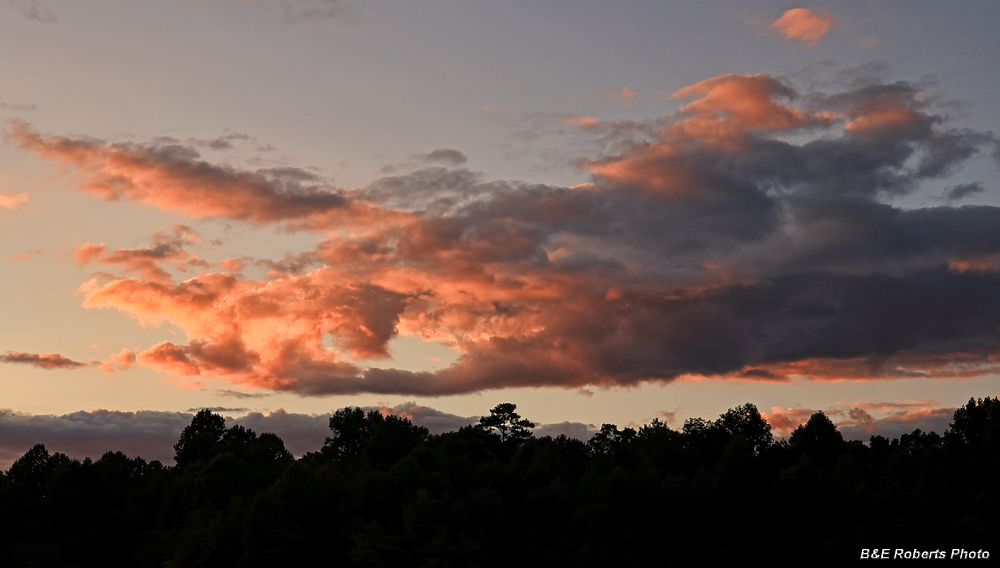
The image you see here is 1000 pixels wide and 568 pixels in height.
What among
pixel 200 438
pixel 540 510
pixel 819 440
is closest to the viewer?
pixel 540 510

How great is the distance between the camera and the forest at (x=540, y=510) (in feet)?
263

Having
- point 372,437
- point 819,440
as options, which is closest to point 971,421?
point 819,440

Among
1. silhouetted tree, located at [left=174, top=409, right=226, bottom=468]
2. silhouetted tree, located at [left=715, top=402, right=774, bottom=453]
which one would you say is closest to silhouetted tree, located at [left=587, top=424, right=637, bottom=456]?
silhouetted tree, located at [left=715, top=402, right=774, bottom=453]

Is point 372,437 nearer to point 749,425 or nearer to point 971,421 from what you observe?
point 749,425

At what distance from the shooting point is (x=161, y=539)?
320 ft

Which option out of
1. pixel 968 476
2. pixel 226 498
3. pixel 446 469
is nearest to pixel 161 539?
pixel 226 498

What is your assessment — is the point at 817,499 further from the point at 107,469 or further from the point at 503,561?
the point at 107,469

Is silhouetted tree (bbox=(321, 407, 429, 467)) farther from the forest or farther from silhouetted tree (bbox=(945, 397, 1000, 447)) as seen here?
silhouetted tree (bbox=(945, 397, 1000, 447))

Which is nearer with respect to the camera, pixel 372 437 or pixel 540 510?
pixel 540 510

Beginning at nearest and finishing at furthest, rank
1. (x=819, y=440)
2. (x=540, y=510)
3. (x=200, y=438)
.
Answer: (x=540, y=510) < (x=819, y=440) < (x=200, y=438)

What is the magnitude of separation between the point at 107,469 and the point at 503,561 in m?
63.4

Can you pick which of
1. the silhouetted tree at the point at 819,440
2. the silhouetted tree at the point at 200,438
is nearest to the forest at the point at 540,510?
the silhouetted tree at the point at 819,440

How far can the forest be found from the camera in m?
80.1

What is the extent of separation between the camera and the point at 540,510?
86.3 metres
